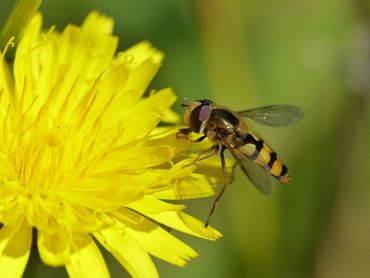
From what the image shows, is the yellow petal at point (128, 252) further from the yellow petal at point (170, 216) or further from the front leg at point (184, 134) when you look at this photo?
the front leg at point (184, 134)

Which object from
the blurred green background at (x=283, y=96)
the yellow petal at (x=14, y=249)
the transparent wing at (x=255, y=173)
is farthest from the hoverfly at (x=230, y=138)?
the blurred green background at (x=283, y=96)

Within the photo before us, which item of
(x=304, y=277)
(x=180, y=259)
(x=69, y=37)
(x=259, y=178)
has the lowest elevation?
(x=304, y=277)

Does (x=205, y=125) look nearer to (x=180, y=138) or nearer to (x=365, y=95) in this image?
(x=180, y=138)

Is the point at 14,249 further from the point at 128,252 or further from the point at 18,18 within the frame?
the point at 18,18

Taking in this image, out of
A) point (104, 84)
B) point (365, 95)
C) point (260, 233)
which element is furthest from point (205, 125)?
point (365, 95)

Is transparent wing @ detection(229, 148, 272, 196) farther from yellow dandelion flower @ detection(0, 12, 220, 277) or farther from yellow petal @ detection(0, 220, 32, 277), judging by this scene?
yellow petal @ detection(0, 220, 32, 277)

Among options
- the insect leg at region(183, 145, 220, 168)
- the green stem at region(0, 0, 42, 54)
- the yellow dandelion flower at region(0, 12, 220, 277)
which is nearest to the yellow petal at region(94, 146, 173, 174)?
the yellow dandelion flower at region(0, 12, 220, 277)

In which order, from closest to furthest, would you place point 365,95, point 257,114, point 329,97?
point 257,114, point 365,95, point 329,97
